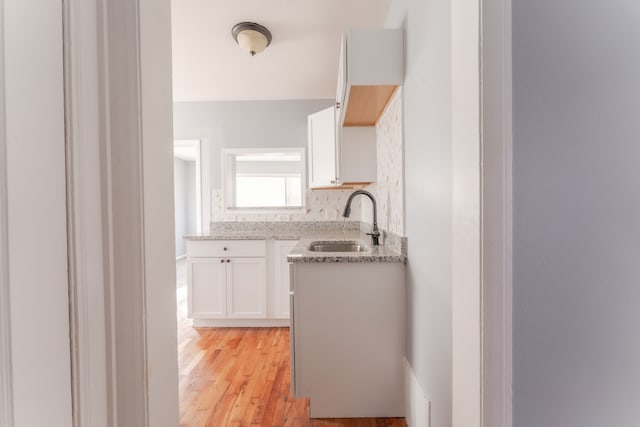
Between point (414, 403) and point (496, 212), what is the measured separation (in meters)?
1.26

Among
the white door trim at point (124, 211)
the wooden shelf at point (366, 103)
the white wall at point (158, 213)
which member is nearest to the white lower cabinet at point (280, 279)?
the wooden shelf at point (366, 103)

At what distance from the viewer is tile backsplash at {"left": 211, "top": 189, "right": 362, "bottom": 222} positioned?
347cm

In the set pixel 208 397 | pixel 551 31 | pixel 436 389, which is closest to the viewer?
pixel 551 31

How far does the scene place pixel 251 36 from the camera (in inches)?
86.0

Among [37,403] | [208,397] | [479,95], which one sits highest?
[479,95]

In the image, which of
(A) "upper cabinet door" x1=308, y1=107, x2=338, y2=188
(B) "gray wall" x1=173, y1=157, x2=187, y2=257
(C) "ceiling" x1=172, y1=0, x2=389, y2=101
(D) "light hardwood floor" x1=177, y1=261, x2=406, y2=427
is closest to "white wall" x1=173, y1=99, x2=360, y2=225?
(C) "ceiling" x1=172, y1=0, x2=389, y2=101

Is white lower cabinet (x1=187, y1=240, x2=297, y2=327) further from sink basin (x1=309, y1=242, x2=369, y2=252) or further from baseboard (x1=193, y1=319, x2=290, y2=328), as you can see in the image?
sink basin (x1=309, y1=242, x2=369, y2=252)

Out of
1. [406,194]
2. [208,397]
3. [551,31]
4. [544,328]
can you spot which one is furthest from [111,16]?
[208,397]

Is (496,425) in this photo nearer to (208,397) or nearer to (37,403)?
(37,403)

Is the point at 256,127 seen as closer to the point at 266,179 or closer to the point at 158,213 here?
the point at 266,179

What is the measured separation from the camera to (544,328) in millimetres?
590

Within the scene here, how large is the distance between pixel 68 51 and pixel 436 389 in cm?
144

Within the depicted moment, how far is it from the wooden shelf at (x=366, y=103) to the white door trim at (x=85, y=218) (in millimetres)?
1319

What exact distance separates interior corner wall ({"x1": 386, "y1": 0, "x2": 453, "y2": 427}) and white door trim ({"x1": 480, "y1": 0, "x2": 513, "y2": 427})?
457 mm
